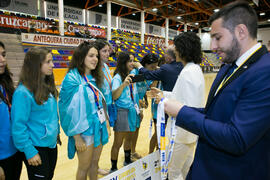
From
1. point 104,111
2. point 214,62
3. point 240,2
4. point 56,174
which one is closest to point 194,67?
point 240,2

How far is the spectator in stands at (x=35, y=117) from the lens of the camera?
1228mm

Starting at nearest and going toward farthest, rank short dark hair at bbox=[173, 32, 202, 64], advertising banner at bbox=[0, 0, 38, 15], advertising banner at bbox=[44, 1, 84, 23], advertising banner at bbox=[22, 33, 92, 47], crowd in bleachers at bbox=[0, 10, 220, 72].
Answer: short dark hair at bbox=[173, 32, 202, 64]
advertising banner at bbox=[22, 33, 92, 47]
crowd in bleachers at bbox=[0, 10, 220, 72]
advertising banner at bbox=[0, 0, 38, 15]
advertising banner at bbox=[44, 1, 84, 23]

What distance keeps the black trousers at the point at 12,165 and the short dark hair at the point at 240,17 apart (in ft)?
5.26

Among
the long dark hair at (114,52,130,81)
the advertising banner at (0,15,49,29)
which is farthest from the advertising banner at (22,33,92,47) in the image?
the long dark hair at (114,52,130,81)

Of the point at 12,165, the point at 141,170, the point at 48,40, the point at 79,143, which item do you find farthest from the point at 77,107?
the point at 48,40

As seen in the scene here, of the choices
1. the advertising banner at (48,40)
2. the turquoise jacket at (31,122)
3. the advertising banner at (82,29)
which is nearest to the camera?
the turquoise jacket at (31,122)

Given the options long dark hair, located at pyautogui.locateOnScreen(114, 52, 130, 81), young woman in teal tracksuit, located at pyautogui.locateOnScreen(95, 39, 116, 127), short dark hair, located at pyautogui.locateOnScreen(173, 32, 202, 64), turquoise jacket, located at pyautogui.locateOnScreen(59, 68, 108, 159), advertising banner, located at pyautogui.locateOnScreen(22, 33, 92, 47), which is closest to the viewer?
turquoise jacket, located at pyautogui.locateOnScreen(59, 68, 108, 159)

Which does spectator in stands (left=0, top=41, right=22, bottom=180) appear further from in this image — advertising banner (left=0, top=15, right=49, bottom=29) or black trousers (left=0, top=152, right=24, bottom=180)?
advertising banner (left=0, top=15, right=49, bottom=29)

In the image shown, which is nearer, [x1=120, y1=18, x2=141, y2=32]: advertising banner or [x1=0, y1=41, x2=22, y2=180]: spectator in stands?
[x1=0, y1=41, x2=22, y2=180]: spectator in stands

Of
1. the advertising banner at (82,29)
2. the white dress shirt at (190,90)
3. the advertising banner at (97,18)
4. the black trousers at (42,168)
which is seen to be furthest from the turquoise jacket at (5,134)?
the advertising banner at (97,18)

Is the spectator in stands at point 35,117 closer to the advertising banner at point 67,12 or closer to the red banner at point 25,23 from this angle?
the red banner at point 25,23

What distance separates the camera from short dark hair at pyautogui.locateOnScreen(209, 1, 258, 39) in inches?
29.9

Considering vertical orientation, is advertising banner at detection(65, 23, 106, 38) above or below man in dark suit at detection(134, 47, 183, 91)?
above

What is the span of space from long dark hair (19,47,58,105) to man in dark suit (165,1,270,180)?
0.97 metres
